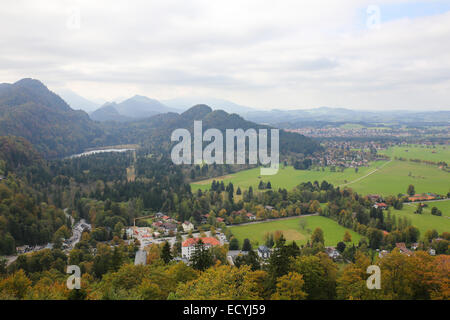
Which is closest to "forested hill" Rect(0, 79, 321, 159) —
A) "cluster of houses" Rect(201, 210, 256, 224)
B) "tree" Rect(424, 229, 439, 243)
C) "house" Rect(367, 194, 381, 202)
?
"house" Rect(367, 194, 381, 202)

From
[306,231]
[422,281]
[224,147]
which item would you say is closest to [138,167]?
[224,147]

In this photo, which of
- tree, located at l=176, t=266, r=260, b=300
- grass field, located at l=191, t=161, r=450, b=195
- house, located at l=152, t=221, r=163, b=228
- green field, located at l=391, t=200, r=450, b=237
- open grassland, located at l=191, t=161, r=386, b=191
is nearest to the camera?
tree, located at l=176, t=266, r=260, b=300

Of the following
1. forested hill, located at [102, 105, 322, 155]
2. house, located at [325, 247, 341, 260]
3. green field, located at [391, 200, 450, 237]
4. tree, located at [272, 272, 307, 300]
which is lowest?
house, located at [325, 247, 341, 260]

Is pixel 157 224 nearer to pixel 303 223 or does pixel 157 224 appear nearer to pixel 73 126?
pixel 303 223

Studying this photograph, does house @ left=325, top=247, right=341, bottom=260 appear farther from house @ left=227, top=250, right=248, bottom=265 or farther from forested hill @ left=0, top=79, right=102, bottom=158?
forested hill @ left=0, top=79, right=102, bottom=158

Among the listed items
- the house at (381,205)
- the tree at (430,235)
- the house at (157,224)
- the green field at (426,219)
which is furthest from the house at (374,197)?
the house at (157,224)

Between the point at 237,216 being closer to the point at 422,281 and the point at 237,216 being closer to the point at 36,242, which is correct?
the point at 36,242

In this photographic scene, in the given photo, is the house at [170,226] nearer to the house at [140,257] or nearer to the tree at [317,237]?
the house at [140,257]
